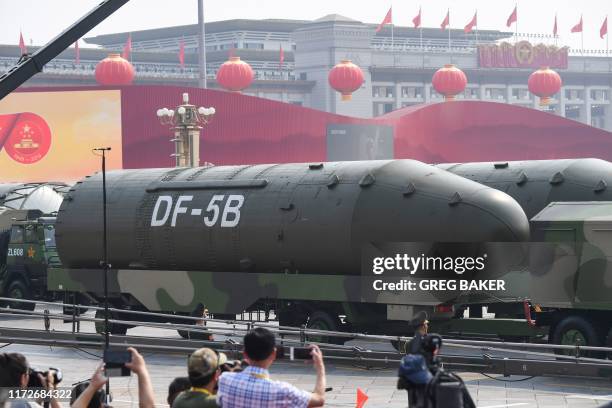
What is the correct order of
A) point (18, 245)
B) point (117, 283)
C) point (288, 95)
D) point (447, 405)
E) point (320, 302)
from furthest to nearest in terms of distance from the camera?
point (288, 95) < point (18, 245) < point (117, 283) < point (320, 302) < point (447, 405)

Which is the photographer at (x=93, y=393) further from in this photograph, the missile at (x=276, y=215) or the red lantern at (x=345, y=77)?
the red lantern at (x=345, y=77)

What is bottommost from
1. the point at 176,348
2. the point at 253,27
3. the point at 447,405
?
the point at 176,348

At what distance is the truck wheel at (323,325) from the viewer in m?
26.4

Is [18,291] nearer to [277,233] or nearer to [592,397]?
[277,233]

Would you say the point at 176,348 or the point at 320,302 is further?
the point at 320,302

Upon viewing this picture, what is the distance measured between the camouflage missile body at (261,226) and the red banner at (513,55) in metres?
139

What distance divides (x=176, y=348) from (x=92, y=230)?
8424 millimetres

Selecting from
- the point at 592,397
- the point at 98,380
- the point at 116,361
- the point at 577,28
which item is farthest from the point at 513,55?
the point at 98,380

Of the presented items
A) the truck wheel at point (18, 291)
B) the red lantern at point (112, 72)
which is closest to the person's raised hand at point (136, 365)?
the truck wheel at point (18, 291)

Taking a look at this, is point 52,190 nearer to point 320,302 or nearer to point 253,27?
point 320,302

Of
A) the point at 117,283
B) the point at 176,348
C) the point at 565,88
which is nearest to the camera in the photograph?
the point at 176,348

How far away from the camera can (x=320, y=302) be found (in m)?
27.0

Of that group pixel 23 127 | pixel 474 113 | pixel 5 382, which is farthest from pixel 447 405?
pixel 474 113

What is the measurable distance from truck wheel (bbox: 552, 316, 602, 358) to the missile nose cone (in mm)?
2196
